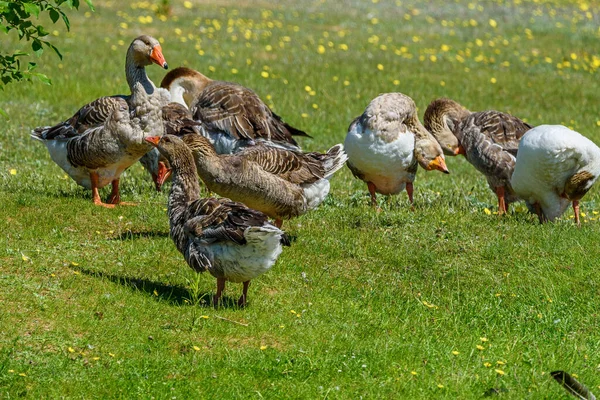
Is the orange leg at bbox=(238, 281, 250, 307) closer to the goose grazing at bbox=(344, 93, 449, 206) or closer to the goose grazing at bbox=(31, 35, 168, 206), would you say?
the goose grazing at bbox=(31, 35, 168, 206)

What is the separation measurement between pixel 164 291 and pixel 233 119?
4.50 m

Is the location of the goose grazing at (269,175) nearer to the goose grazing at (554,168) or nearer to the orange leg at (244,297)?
the orange leg at (244,297)

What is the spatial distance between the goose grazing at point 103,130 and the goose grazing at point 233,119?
3.50 feet

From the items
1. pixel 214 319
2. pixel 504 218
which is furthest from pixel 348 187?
pixel 214 319

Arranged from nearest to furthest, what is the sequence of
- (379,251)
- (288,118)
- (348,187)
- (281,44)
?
(379,251), (348,187), (288,118), (281,44)

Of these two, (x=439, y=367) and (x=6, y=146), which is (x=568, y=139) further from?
(x=6, y=146)

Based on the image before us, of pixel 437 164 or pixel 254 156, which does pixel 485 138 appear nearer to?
pixel 437 164

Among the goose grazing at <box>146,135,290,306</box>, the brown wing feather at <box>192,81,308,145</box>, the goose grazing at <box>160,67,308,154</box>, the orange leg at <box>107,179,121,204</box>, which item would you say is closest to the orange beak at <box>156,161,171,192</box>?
the orange leg at <box>107,179,121,204</box>

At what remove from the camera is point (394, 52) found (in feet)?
85.8

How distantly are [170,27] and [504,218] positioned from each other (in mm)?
17835

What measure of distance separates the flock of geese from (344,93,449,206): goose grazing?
0.02 metres

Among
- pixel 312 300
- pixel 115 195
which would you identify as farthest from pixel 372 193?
pixel 312 300

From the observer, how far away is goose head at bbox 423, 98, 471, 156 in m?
13.4

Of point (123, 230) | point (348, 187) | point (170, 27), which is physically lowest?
point (170, 27)
